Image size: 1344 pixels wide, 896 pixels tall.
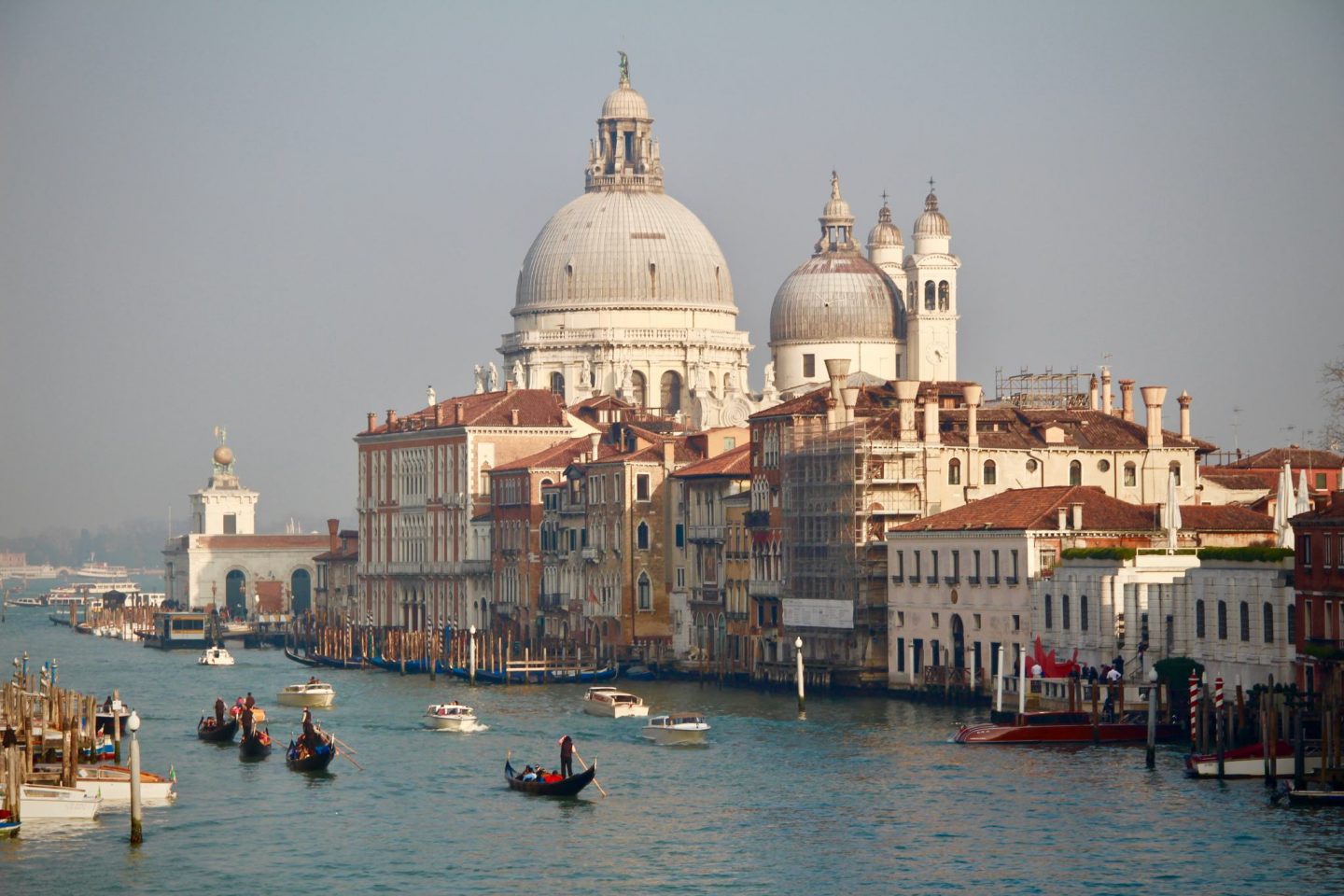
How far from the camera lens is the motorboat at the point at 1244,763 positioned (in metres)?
52.7

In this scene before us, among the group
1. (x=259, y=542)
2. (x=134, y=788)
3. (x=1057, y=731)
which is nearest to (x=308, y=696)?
(x=1057, y=731)

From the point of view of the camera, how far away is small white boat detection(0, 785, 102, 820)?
2018 inches

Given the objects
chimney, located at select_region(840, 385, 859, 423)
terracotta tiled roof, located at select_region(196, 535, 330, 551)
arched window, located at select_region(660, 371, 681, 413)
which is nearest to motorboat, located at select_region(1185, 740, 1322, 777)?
chimney, located at select_region(840, 385, 859, 423)

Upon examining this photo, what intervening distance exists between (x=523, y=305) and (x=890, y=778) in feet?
242

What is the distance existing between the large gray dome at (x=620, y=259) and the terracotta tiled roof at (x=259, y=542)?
2333cm

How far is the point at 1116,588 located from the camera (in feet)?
214

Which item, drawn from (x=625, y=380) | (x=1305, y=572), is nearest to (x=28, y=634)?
(x=625, y=380)

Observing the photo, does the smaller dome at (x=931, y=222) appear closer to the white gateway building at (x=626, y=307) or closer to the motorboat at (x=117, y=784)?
the white gateway building at (x=626, y=307)

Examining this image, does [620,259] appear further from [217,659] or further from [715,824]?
[715,824]

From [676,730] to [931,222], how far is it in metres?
53.0

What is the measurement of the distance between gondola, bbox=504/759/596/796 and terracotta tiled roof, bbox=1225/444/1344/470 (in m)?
33.8

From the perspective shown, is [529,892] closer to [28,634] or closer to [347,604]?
[347,604]

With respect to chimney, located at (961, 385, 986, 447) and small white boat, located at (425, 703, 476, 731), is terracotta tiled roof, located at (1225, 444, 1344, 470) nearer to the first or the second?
chimney, located at (961, 385, 986, 447)

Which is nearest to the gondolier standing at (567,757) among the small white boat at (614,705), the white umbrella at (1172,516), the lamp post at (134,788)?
the lamp post at (134,788)
